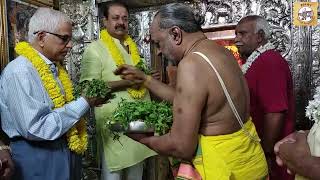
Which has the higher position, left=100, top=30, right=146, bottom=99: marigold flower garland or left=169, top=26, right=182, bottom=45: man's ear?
left=169, top=26, right=182, bottom=45: man's ear

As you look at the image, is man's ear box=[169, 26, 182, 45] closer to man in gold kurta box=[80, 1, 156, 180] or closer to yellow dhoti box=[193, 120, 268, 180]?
yellow dhoti box=[193, 120, 268, 180]

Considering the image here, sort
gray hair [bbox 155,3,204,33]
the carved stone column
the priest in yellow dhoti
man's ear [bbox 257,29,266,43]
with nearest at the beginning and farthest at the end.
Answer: the priest in yellow dhoti → gray hair [bbox 155,3,204,33] → man's ear [bbox 257,29,266,43] → the carved stone column

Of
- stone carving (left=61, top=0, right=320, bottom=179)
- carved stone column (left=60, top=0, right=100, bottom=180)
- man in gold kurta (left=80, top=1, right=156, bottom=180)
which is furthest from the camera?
carved stone column (left=60, top=0, right=100, bottom=180)

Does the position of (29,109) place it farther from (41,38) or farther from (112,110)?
(112,110)

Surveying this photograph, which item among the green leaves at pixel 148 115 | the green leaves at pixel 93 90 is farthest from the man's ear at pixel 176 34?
the green leaves at pixel 93 90

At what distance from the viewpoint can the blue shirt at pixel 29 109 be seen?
2.26m

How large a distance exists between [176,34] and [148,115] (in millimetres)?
504

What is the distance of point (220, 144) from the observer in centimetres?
191

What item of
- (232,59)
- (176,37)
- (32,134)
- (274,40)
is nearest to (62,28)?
(32,134)

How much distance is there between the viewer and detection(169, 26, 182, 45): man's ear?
201cm

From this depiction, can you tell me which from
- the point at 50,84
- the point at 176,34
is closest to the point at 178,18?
the point at 176,34

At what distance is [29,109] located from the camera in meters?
2.26

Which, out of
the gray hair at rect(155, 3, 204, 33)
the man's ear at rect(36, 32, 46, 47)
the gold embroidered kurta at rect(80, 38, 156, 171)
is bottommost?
the gold embroidered kurta at rect(80, 38, 156, 171)

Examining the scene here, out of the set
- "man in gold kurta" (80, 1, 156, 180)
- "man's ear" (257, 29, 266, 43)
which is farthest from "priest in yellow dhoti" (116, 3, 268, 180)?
"man's ear" (257, 29, 266, 43)
